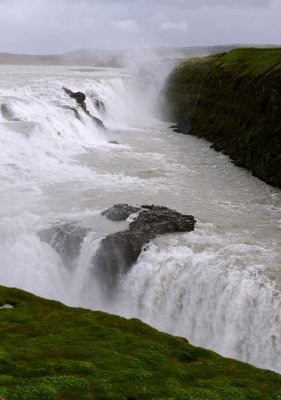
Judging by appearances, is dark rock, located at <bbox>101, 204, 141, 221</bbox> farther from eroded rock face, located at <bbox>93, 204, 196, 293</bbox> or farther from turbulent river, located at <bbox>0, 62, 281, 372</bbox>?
eroded rock face, located at <bbox>93, 204, 196, 293</bbox>

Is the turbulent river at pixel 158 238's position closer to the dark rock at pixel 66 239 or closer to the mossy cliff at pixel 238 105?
the dark rock at pixel 66 239

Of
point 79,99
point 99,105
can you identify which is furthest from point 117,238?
point 99,105

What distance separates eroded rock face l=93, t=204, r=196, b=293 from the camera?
28609 mm

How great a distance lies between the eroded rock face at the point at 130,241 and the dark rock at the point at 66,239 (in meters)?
1.67

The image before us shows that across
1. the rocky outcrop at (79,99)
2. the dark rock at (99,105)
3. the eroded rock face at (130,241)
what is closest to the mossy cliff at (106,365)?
the eroded rock face at (130,241)

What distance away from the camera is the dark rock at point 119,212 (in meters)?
32.5

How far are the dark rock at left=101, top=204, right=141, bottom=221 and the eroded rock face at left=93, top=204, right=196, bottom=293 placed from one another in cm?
122

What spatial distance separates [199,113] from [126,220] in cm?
4367

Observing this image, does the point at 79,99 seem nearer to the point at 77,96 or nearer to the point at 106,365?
the point at 77,96

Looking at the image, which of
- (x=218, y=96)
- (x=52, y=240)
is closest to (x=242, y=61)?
(x=218, y=96)

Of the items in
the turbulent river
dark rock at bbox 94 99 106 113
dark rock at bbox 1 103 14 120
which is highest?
dark rock at bbox 1 103 14 120

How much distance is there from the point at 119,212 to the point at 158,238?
159 inches

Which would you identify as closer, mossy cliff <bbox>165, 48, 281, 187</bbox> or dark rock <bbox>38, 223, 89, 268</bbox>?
dark rock <bbox>38, 223, 89, 268</bbox>

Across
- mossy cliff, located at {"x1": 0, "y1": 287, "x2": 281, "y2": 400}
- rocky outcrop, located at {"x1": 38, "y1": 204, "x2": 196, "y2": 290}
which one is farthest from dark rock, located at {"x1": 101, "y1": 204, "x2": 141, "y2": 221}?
mossy cliff, located at {"x1": 0, "y1": 287, "x2": 281, "y2": 400}
